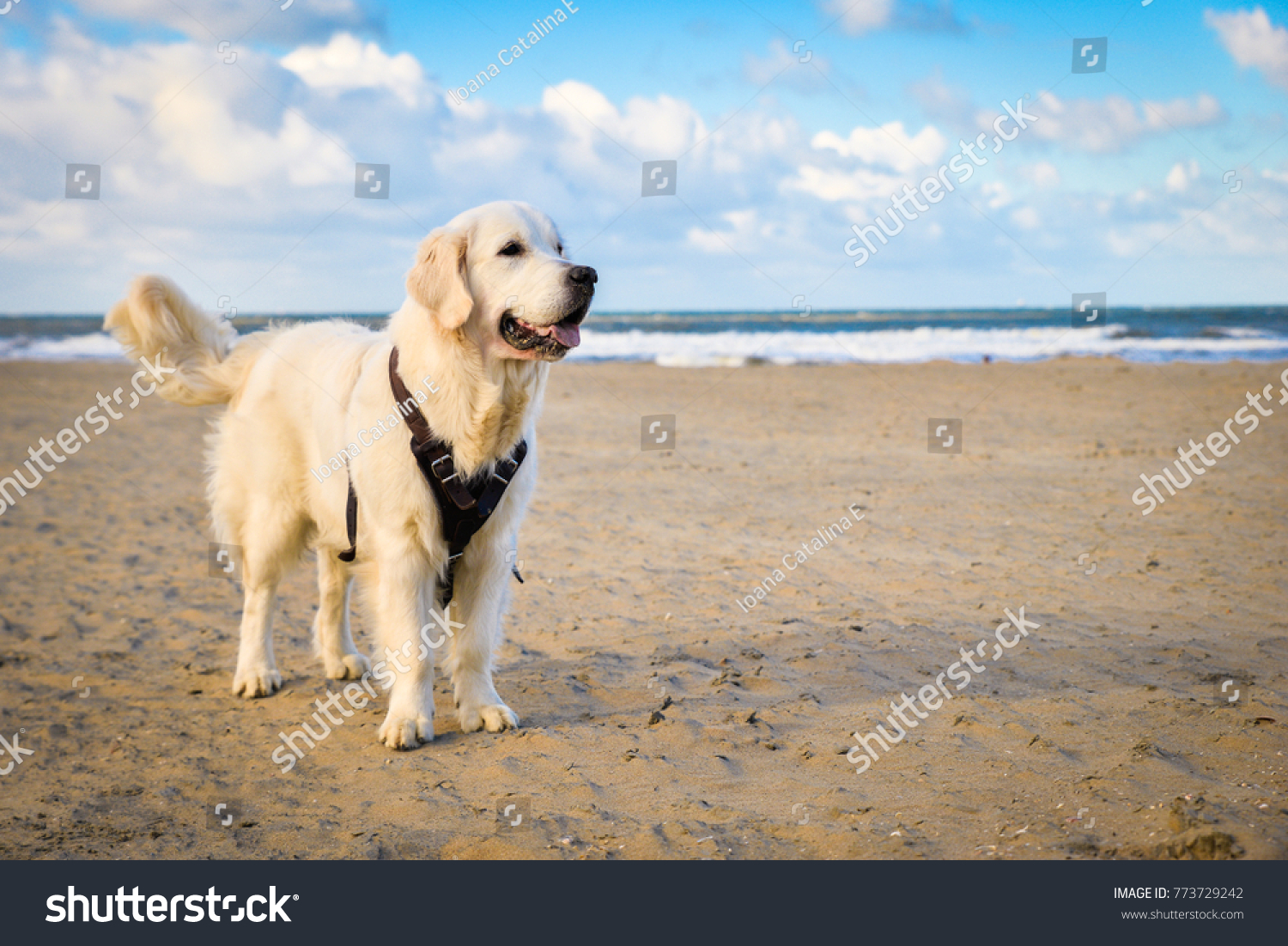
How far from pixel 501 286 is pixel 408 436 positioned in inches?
31.6

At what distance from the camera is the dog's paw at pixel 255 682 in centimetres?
496

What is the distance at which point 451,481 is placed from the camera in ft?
13.2

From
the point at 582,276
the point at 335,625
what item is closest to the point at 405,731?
the point at 335,625

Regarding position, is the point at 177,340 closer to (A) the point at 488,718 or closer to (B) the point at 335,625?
(B) the point at 335,625

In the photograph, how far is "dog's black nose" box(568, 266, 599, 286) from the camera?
3861 millimetres

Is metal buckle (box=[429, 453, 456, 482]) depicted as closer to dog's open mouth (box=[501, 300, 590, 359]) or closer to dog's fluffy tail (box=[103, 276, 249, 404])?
dog's open mouth (box=[501, 300, 590, 359])

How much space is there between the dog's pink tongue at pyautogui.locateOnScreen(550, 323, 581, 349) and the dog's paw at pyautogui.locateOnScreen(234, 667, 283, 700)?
2.66m

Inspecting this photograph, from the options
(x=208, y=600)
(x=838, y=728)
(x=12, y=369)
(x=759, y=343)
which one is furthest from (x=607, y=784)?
(x=759, y=343)

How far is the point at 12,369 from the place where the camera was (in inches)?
965

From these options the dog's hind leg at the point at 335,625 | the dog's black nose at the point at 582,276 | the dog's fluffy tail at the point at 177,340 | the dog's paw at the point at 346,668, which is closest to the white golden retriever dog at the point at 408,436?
the dog's black nose at the point at 582,276

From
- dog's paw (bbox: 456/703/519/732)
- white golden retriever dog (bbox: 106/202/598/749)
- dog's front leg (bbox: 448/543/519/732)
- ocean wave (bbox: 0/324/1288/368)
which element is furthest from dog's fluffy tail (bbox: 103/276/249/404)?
ocean wave (bbox: 0/324/1288/368)

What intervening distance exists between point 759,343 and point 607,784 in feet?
104

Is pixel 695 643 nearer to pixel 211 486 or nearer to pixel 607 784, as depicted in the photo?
pixel 607 784

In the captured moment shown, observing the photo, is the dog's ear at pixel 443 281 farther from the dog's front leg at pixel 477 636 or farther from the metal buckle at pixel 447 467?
the dog's front leg at pixel 477 636
